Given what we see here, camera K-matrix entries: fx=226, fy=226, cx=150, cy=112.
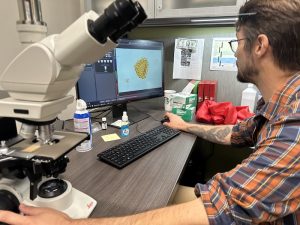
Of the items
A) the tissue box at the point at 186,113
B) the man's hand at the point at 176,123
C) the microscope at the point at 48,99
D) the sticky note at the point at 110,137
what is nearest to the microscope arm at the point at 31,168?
the microscope at the point at 48,99

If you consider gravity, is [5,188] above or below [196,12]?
below

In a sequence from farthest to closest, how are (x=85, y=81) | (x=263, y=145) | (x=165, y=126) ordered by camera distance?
(x=165, y=126) → (x=85, y=81) → (x=263, y=145)

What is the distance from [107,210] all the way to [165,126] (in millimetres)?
731

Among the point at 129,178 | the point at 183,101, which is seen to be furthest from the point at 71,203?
the point at 183,101

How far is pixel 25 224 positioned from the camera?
1.77 feet

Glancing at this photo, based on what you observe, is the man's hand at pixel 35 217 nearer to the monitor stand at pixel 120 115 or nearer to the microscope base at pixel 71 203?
the microscope base at pixel 71 203

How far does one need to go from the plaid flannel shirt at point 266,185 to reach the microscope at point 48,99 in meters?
0.36

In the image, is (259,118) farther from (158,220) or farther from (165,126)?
(158,220)

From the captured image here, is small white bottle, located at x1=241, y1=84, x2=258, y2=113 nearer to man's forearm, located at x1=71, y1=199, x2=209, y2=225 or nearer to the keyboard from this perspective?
the keyboard

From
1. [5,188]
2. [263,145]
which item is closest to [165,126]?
Answer: [263,145]

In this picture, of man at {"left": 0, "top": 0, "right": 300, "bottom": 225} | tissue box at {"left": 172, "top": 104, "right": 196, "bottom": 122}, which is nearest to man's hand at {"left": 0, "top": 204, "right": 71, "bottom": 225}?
man at {"left": 0, "top": 0, "right": 300, "bottom": 225}

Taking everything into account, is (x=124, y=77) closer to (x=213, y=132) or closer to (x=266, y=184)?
(x=213, y=132)

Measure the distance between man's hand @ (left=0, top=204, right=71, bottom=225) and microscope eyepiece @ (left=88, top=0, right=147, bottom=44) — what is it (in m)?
0.44

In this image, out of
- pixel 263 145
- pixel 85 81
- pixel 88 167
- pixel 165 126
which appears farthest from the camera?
pixel 165 126
